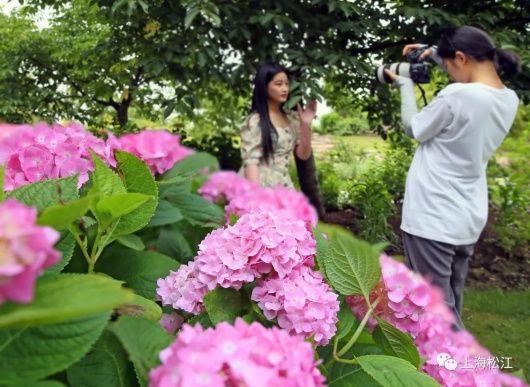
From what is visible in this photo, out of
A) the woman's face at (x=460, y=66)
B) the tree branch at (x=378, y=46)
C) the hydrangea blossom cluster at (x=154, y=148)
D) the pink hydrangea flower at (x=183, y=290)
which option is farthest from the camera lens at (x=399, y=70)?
the pink hydrangea flower at (x=183, y=290)

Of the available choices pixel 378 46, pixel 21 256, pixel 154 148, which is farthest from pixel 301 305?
pixel 378 46

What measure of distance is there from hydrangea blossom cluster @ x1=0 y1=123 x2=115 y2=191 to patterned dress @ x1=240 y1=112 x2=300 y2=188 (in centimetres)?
280

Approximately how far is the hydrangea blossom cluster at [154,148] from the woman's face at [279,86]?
2557 mm

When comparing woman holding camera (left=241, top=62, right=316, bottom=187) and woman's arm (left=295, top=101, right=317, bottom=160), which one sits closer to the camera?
woman holding camera (left=241, top=62, right=316, bottom=187)

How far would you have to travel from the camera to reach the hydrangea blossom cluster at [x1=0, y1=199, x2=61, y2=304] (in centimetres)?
39

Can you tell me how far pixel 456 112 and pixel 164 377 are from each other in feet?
8.51

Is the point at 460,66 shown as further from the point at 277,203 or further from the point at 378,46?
the point at 378,46

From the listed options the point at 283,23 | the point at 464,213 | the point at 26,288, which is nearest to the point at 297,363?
the point at 26,288

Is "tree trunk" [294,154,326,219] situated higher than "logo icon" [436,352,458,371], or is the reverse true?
"logo icon" [436,352,458,371]

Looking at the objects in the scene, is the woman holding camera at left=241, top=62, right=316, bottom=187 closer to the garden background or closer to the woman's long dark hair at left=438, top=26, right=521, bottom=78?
the garden background

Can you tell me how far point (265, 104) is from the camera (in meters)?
3.95

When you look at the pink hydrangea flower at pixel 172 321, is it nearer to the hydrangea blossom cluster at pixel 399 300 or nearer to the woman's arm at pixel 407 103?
the hydrangea blossom cluster at pixel 399 300

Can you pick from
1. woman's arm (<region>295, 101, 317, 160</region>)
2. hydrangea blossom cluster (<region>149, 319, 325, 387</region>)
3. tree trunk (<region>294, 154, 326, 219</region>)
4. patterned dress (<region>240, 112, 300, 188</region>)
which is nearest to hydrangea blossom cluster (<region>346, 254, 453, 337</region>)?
hydrangea blossom cluster (<region>149, 319, 325, 387</region>)

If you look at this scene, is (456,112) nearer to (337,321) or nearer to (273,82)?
(273,82)
